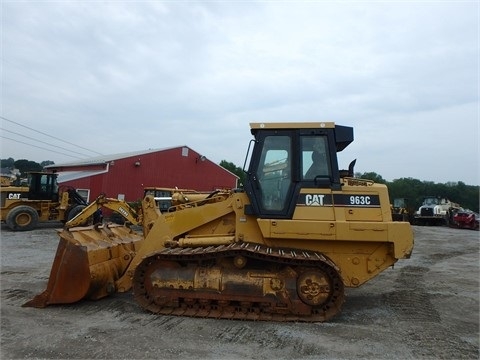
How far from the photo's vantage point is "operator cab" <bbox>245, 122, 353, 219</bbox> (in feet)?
20.0

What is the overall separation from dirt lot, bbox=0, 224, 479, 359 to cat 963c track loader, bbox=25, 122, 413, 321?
11.4 inches

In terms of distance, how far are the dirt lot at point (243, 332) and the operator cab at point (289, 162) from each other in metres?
1.77

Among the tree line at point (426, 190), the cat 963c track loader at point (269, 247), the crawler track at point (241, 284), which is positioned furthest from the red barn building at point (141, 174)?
the tree line at point (426, 190)

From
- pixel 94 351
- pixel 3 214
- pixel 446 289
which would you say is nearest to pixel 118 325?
pixel 94 351

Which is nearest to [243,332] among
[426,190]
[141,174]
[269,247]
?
[269,247]

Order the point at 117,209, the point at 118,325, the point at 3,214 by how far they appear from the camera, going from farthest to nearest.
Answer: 1. the point at 3,214
2. the point at 117,209
3. the point at 118,325

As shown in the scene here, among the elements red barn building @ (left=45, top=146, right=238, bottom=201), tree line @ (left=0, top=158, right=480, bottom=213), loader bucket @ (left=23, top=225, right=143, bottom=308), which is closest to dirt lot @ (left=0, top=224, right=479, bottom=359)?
loader bucket @ (left=23, top=225, right=143, bottom=308)

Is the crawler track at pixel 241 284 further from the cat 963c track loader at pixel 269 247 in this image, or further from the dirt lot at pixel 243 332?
the dirt lot at pixel 243 332

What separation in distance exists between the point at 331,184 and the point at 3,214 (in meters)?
18.0

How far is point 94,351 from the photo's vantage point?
453 centimetres

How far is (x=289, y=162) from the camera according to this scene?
622cm

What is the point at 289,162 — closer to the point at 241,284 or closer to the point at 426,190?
the point at 241,284

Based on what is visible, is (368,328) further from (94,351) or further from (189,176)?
(189,176)

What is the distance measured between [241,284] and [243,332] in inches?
29.2
